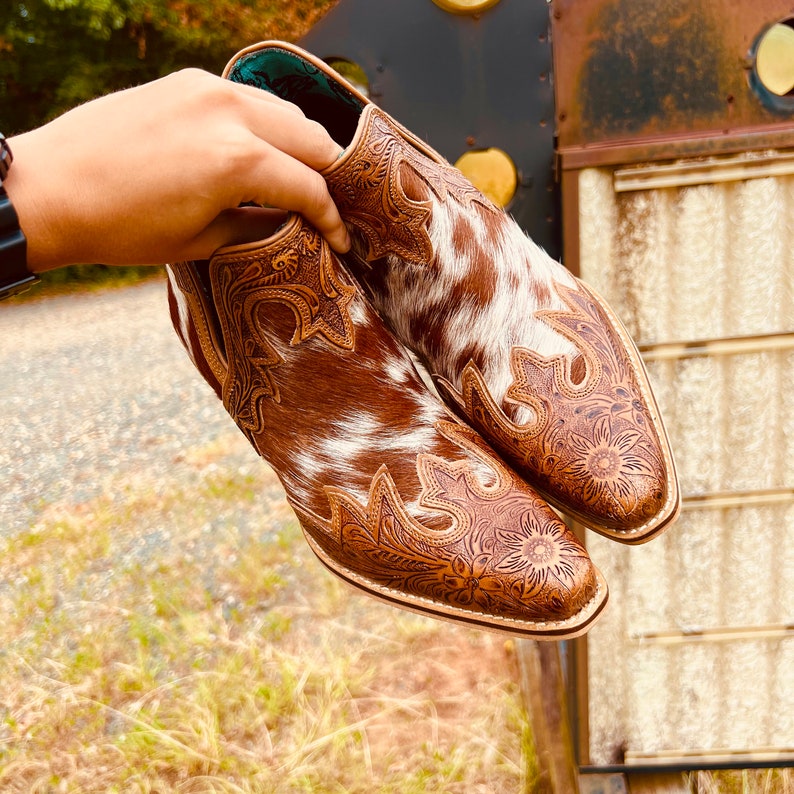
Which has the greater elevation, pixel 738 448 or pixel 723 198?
pixel 723 198

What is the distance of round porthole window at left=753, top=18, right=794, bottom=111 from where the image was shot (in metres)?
0.99

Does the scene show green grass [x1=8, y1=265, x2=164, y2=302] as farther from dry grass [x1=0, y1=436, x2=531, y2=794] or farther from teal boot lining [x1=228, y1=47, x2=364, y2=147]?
teal boot lining [x1=228, y1=47, x2=364, y2=147]

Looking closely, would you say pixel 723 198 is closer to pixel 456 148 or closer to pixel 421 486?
pixel 456 148

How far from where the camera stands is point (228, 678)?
1.95m

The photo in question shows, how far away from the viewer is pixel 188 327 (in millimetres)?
851

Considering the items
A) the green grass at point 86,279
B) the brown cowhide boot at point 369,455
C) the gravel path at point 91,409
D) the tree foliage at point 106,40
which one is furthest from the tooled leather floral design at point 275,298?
the tree foliage at point 106,40

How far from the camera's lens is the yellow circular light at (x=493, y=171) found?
3.71ft

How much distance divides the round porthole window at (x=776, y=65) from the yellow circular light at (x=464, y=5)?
39 centimetres

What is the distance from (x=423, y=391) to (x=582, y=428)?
0.18 meters

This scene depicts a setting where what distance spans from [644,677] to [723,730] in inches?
8.7

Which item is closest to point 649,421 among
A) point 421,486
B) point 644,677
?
point 421,486

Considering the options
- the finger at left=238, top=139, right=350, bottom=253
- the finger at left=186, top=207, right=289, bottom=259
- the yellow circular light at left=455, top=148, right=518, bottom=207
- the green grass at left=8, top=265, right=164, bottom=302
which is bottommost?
the finger at left=186, top=207, right=289, bottom=259

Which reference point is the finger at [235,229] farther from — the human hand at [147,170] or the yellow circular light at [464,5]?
the yellow circular light at [464,5]

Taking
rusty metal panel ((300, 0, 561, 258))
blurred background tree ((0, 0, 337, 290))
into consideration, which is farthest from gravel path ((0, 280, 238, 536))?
blurred background tree ((0, 0, 337, 290))
